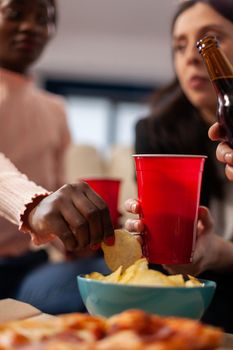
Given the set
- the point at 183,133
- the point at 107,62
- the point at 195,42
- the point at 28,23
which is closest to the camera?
the point at 195,42

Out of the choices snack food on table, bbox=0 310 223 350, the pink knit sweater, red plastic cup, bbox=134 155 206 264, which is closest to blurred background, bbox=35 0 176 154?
the pink knit sweater

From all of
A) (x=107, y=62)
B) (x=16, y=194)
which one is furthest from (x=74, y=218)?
(x=107, y=62)

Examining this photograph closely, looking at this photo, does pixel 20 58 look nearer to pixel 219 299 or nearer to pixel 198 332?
pixel 219 299

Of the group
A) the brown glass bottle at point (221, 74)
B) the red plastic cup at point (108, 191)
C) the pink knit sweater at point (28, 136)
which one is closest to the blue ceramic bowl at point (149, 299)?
the brown glass bottle at point (221, 74)

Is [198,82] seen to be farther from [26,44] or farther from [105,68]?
[105,68]

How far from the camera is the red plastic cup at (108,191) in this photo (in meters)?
1.19

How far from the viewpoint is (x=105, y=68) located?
6.24 metres

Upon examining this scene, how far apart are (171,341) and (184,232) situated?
400mm

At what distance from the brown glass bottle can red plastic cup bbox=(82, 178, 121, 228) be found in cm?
32

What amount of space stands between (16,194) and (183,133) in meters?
0.75

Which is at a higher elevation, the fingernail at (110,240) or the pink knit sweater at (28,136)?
the pink knit sweater at (28,136)

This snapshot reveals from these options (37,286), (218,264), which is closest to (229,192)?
(218,264)

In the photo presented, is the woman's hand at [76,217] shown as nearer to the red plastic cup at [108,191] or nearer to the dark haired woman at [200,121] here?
the red plastic cup at [108,191]

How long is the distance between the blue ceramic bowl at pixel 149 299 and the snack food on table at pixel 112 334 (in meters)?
A: 0.15
